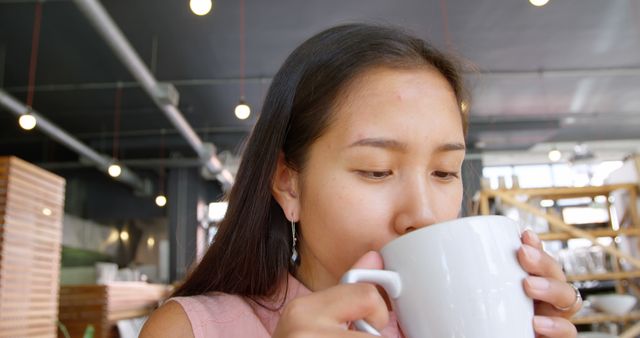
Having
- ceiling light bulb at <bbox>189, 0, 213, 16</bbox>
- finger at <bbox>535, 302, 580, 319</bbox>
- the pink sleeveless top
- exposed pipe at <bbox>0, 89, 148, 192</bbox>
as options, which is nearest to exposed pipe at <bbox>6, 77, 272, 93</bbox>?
exposed pipe at <bbox>0, 89, 148, 192</bbox>

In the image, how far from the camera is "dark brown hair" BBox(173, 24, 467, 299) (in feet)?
2.88

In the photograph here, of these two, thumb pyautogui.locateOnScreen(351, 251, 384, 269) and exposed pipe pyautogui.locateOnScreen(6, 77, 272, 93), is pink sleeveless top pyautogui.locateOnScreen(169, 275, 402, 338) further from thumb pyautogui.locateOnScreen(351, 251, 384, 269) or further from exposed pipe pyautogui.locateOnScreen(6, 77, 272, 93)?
exposed pipe pyautogui.locateOnScreen(6, 77, 272, 93)

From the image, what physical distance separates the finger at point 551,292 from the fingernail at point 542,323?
0.02 meters

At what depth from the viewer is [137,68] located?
20.0 feet

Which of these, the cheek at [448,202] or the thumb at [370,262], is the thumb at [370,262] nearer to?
the thumb at [370,262]

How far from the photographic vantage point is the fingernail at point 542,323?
554mm

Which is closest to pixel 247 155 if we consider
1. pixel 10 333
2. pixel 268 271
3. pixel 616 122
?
pixel 268 271

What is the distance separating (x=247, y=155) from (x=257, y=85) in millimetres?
7239

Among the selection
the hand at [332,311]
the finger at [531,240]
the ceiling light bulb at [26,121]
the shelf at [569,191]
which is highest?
the ceiling light bulb at [26,121]

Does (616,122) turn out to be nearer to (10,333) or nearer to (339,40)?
(10,333)

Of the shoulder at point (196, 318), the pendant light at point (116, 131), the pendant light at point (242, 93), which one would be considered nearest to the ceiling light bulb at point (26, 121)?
the pendant light at point (242, 93)

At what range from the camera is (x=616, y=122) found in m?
10.7

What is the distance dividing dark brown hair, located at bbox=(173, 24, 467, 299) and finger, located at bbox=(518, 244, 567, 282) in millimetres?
379

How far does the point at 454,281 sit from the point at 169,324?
0.43 m
